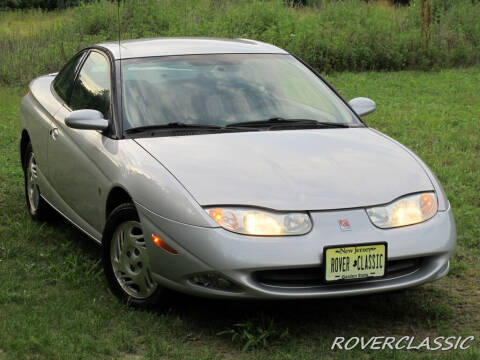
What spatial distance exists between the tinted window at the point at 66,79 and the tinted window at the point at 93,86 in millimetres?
128

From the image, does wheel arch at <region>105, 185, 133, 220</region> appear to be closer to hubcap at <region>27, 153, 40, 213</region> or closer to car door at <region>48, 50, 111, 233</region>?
car door at <region>48, 50, 111, 233</region>

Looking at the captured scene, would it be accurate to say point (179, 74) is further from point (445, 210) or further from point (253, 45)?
point (445, 210)

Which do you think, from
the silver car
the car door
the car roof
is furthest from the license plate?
the car roof

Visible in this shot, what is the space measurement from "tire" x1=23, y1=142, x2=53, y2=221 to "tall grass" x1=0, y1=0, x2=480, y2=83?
27.8ft

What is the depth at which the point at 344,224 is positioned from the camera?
13.7ft

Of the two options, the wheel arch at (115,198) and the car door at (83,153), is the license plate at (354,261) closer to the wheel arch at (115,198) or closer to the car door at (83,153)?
the wheel arch at (115,198)

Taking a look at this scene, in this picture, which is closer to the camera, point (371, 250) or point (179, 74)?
point (371, 250)

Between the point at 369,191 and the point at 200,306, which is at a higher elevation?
the point at 369,191

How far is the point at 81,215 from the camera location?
5.54 metres

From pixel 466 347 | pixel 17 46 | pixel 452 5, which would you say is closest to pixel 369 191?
pixel 466 347

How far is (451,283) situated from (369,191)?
134cm

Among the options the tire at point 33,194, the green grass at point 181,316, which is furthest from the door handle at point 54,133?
the green grass at point 181,316

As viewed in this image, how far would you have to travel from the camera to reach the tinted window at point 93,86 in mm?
5523

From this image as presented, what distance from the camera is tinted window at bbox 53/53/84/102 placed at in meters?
6.27
